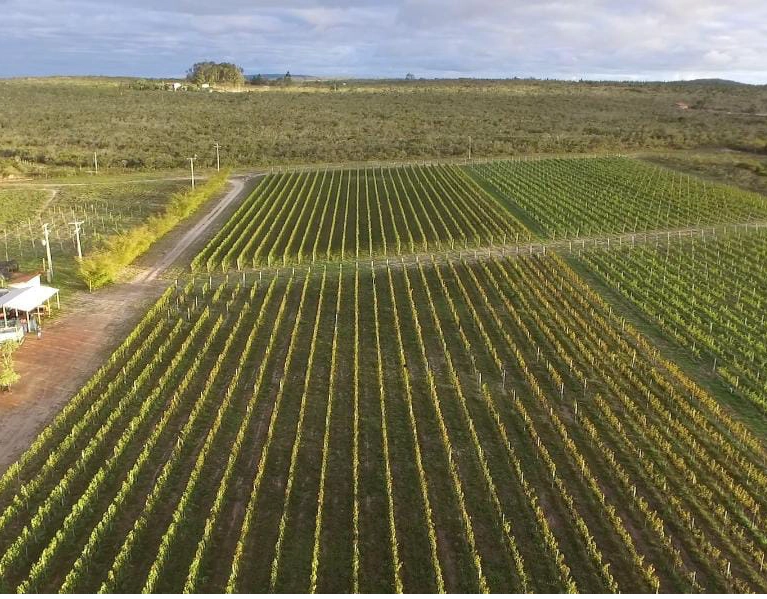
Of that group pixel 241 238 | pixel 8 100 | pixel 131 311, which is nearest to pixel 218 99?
pixel 8 100

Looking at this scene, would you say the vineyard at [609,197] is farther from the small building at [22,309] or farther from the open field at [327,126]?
the small building at [22,309]

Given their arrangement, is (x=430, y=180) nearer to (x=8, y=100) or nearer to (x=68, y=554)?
(x=68, y=554)

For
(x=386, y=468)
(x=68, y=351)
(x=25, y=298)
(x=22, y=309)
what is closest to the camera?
(x=386, y=468)

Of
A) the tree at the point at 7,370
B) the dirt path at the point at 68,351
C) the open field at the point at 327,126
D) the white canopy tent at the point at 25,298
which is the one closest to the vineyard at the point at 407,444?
the dirt path at the point at 68,351

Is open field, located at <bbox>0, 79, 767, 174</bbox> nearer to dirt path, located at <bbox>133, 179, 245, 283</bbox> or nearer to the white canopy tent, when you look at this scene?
dirt path, located at <bbox>133, 179, 245, 283</bbox>

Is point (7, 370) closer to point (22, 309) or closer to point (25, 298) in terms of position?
point (22, 309)

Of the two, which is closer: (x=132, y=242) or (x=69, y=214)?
(x=132, y=242)

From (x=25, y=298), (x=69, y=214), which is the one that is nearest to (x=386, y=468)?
(x=25, y=298)
